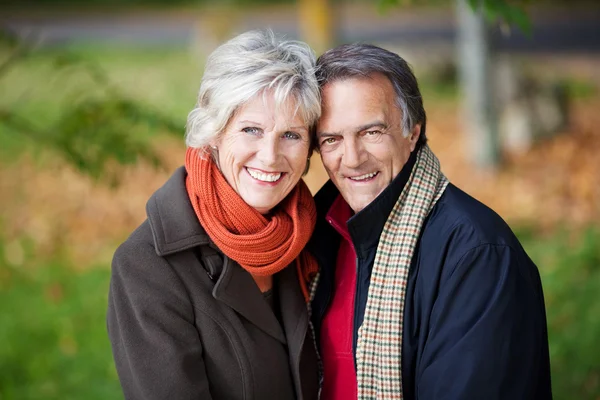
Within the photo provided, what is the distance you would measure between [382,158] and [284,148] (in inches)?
13.7

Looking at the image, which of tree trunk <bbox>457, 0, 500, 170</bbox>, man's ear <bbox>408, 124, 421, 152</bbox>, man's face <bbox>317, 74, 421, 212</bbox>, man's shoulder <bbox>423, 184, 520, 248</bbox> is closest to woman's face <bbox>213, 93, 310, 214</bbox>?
man's face <bbox>317, 74, 421, 212</bbox>

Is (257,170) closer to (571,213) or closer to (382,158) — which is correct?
(382,158)

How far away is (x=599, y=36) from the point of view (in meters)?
14.1

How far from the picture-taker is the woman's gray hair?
2.44 meters

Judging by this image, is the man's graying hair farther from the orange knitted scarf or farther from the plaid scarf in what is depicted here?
the orange knitted scarf

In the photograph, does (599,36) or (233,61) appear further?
(599,36)

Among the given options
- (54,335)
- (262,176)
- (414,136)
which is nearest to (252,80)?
(262,176)

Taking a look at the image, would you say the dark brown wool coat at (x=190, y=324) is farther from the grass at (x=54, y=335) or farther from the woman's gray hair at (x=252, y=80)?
the grass at (x=54, y=335)

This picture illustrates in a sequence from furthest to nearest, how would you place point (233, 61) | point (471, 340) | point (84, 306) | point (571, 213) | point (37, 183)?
point (37, 183)
point (571, 213)
point (84, 306)
point (233, 61)
point (471, 340)

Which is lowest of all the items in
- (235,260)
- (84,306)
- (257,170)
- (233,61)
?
(84,306)

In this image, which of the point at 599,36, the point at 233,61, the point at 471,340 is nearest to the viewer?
the point at 471,340

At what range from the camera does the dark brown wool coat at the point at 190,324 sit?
2.37 meters

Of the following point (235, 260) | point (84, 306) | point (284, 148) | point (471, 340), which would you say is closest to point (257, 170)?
point (284, 148)

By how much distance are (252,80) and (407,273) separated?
0.84 m
